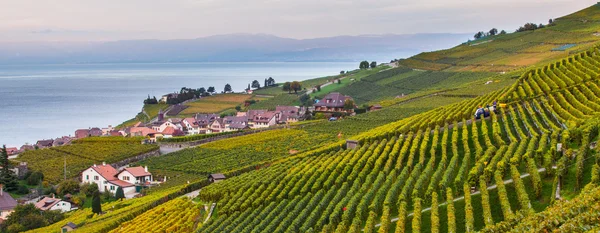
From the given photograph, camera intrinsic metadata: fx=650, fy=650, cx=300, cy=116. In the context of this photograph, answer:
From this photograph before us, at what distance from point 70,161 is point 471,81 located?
54070 millimetres

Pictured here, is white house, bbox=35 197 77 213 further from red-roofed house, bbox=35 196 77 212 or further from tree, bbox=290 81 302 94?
tree, bbox=290 81 302 94

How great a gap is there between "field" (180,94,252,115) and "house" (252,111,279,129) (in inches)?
1108

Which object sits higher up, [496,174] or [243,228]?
[496,174]

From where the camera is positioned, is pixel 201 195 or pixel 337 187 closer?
pixel 337 187

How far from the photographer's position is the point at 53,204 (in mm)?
48344

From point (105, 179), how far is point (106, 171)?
155 centimetres

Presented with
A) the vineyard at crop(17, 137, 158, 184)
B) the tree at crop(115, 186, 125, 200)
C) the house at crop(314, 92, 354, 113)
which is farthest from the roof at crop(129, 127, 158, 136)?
the tree at crop(115, 186, 125, 200)

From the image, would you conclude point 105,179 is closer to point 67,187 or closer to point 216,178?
point 67,187

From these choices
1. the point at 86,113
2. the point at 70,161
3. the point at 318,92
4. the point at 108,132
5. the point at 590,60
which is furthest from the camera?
the point at 86,113

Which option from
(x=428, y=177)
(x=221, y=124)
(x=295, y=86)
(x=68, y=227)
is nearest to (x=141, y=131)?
(x=221, y=124)

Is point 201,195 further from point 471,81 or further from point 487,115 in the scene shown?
point 471,81

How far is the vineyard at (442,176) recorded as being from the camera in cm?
2320

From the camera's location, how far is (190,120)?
314 ft

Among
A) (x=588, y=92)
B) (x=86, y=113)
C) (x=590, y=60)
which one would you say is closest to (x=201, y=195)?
(x=588, y=92)
